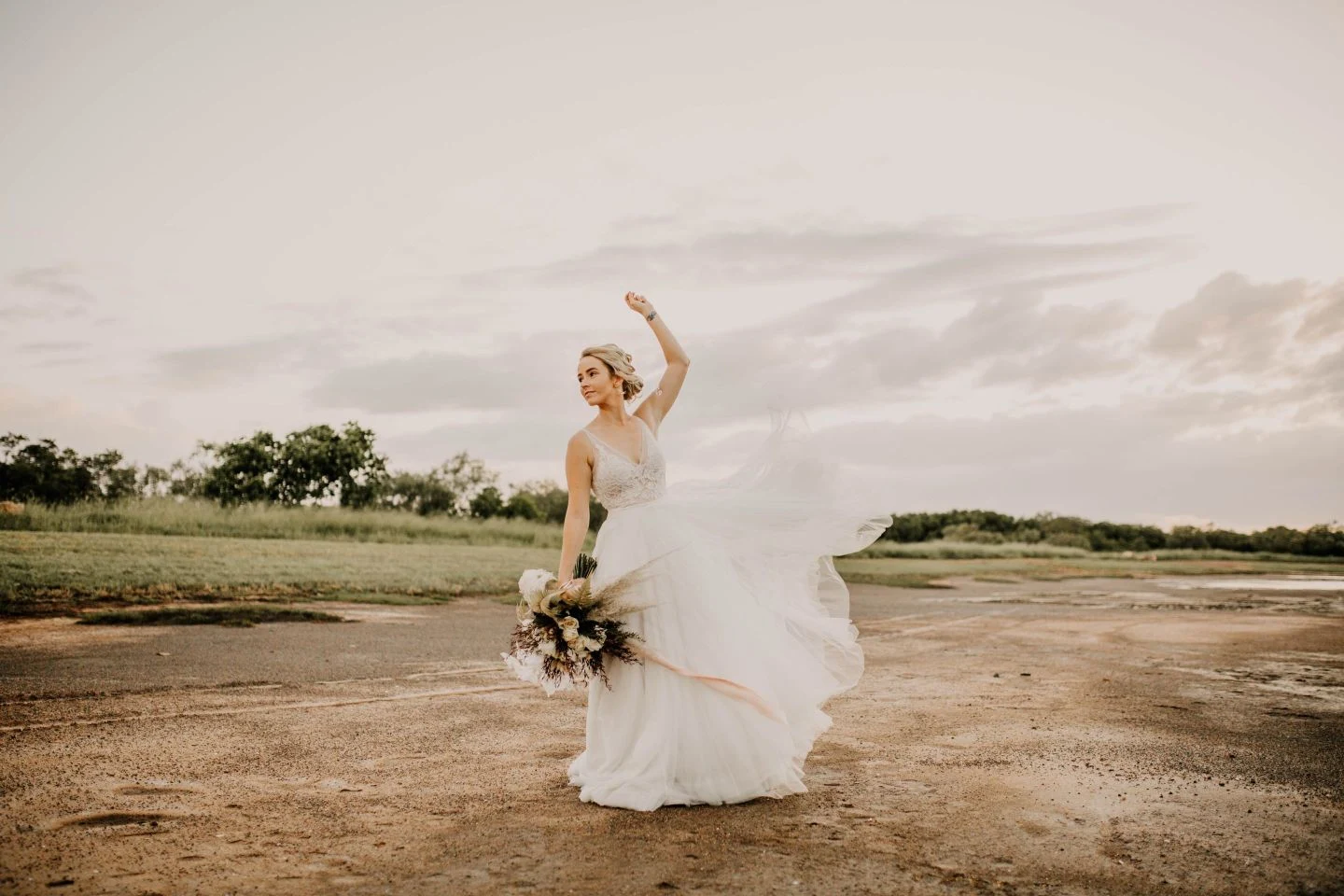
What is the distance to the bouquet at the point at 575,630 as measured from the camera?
195 inches

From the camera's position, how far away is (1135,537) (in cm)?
5659

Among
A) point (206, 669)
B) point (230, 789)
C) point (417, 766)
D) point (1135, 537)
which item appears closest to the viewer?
point (230, 789)

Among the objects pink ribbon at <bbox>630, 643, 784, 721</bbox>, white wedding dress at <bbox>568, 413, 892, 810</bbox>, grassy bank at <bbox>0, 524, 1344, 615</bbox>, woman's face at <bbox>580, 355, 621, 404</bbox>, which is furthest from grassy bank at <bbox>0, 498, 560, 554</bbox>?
pink ribbon at <bbox>630, 643, 784, 721</bbox>

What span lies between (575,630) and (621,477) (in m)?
0.90

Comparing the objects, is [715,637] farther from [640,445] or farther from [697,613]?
[640,445]

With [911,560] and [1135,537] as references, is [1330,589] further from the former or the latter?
[1135,537]

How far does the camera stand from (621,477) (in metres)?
5.22

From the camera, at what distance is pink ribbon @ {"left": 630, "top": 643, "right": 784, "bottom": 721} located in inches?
195

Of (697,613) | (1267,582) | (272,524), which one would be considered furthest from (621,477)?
(1267,582)

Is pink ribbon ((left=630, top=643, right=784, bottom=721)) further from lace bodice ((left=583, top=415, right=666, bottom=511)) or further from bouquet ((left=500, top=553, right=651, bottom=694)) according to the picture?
lace bodice ((left=583, top=415, right=666, bottom=511))

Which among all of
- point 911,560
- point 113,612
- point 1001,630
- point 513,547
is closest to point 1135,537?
point 911,560

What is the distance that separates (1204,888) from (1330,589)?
88.1 ft

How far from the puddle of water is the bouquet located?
25.8 meters

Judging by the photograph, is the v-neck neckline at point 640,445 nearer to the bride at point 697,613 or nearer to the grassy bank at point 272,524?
the bride at point 697,613
